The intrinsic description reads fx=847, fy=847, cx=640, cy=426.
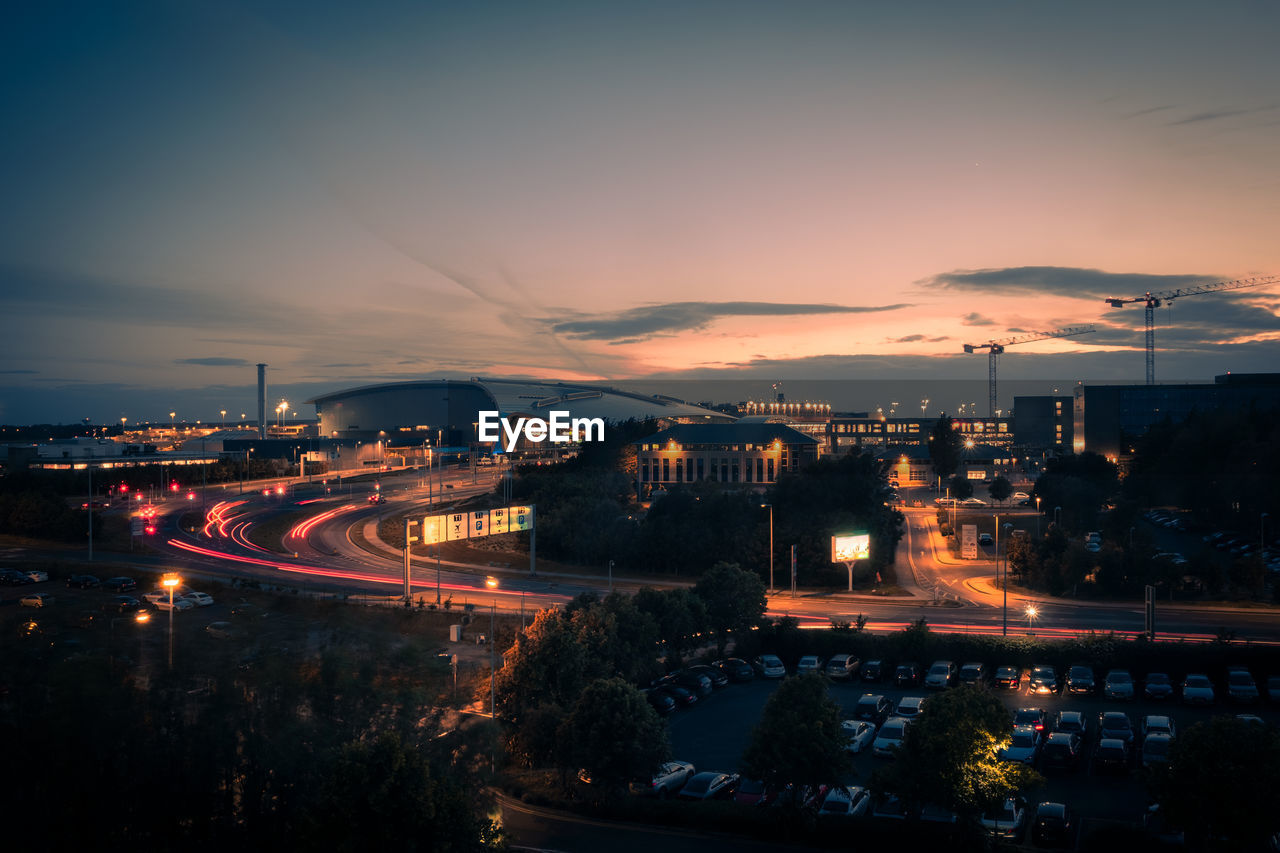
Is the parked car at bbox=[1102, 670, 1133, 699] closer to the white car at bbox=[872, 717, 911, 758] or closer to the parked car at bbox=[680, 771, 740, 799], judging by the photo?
the white car at bbox=[872, 717, 911, 758]

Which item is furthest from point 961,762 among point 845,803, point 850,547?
point 850,547

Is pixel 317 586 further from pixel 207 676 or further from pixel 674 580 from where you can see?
pixel 207 676

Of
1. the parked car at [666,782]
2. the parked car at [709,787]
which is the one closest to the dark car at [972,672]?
the parked car at [709,787]

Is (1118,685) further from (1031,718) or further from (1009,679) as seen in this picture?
(1031,718)

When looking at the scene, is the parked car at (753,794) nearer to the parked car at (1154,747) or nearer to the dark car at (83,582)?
the parked car at (1154,747)

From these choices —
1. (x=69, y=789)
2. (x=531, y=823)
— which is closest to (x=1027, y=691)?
(x=531, y=823)

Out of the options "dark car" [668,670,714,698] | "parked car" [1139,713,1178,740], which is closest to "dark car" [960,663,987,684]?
"parked car" [1139,713,1178,740]
